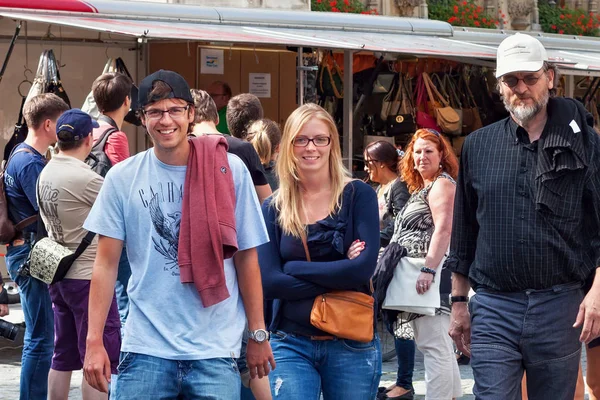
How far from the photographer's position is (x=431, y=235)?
741 centimetres

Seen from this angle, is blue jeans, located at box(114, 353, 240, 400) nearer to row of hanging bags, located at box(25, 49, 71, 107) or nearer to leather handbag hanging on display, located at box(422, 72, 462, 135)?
row of hanging bags, located at box(25, 49, 71, 107)

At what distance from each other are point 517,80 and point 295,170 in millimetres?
936

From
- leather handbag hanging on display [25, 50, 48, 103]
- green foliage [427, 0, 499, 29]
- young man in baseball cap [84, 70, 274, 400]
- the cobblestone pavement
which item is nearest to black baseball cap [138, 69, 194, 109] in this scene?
young man in baseball cap [84, 70, 274, 400]

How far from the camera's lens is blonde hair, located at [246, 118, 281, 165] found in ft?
24.3

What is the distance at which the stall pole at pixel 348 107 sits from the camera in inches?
489

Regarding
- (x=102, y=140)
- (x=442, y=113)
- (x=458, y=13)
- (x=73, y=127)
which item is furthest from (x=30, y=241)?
(x=458, y=13)

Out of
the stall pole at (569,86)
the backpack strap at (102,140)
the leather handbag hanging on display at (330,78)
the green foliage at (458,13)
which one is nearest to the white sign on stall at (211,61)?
the leather handbag hanging on display at (330,78)

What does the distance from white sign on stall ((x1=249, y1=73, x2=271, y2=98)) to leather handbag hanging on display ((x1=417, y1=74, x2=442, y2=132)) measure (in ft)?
7.77

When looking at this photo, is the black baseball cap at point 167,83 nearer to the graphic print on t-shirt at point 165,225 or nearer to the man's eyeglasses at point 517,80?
the graphic print on t-shirt at point 165,225

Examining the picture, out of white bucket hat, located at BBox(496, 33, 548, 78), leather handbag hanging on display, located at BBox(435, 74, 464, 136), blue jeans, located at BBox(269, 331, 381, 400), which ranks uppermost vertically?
white bucket hat, located at BBox(496, 33, 548, 78)

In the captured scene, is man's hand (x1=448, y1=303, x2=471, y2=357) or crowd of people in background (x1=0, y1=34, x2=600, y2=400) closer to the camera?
crowd of people in background (x1=0, y1=34, x2=600, y2=400)

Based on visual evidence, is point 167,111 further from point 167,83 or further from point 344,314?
point 344,314

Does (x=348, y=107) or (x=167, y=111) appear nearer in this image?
(x=167, y=111)

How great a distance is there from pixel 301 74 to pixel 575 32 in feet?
62.0
